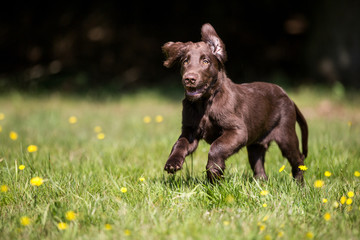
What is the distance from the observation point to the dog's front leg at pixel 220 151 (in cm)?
292

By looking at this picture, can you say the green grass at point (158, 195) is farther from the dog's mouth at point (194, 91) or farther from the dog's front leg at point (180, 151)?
the dog's mouth at point (194, 91)

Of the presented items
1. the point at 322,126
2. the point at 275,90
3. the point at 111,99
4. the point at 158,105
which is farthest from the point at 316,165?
the point at 111,99

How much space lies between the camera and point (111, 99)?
8.84 metres

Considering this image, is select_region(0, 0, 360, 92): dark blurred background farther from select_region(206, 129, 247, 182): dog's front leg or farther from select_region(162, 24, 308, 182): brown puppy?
select_region(206, 129, 247, 182): dog's front leg

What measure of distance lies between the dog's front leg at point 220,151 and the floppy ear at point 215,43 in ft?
1.93

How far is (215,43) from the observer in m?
3.20

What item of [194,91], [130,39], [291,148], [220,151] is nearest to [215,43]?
[194,91]

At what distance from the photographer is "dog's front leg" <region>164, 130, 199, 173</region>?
2.77 metres

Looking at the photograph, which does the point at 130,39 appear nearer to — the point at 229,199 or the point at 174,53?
the point at 174,53

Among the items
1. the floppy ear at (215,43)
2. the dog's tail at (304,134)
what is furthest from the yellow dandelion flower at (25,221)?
the dog's tail at (304,134)

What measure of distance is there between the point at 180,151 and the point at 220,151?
0.91 ft

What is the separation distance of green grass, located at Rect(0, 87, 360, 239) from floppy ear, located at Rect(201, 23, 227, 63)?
2.87 ft

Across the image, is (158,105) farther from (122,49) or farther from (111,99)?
(122,49)

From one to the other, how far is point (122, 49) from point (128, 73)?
0.72 meters
